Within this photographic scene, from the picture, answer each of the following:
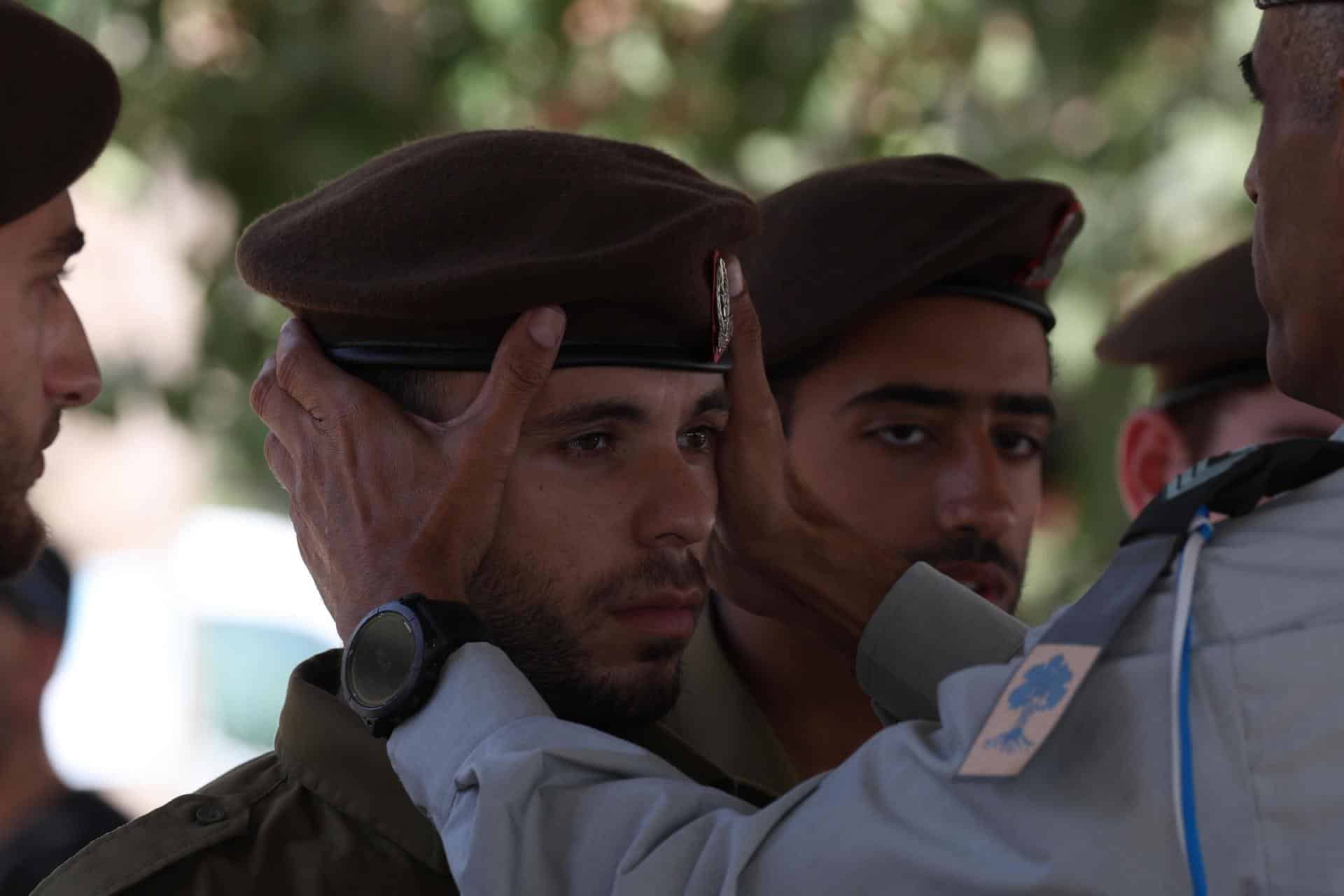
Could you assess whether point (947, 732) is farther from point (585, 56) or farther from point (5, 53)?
point (585, 56)

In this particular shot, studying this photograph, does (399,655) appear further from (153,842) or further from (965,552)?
(965,552)

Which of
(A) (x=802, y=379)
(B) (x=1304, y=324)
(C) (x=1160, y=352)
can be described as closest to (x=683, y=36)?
(C) (x=1160, y=352)

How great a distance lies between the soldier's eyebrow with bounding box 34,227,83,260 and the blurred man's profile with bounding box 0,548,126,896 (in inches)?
53.2

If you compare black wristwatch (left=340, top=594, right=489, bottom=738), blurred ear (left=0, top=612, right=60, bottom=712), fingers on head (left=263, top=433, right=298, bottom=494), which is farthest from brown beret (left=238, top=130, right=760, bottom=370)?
blurred ear (left=0, top=612, right=60, bottom=712)

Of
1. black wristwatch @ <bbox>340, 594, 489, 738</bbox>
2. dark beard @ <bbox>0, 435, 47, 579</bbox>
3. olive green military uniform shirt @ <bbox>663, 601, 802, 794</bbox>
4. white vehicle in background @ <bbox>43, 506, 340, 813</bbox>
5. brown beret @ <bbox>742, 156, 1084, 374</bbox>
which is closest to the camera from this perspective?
black wristwatch @ <bbox>340, 594, 489, 738</bbox>

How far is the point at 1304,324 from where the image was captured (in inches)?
73.9

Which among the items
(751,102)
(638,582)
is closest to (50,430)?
(638,582)

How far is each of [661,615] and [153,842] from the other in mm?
691

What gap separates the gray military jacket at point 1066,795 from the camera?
150 centimetres

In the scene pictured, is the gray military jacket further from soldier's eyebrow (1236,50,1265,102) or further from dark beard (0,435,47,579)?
dark beard (0,435,47,579)

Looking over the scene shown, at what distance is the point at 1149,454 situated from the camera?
395 cm

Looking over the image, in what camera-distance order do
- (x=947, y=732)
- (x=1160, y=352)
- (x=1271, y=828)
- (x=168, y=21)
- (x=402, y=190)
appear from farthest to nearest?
(x=168, y=21) → (x=1160, y=352) → (x=402, y=190) → (x=947, y=732) → (x=1271, y=828)

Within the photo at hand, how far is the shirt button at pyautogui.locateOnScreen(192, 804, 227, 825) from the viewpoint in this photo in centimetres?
211

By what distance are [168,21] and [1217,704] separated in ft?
16.3
